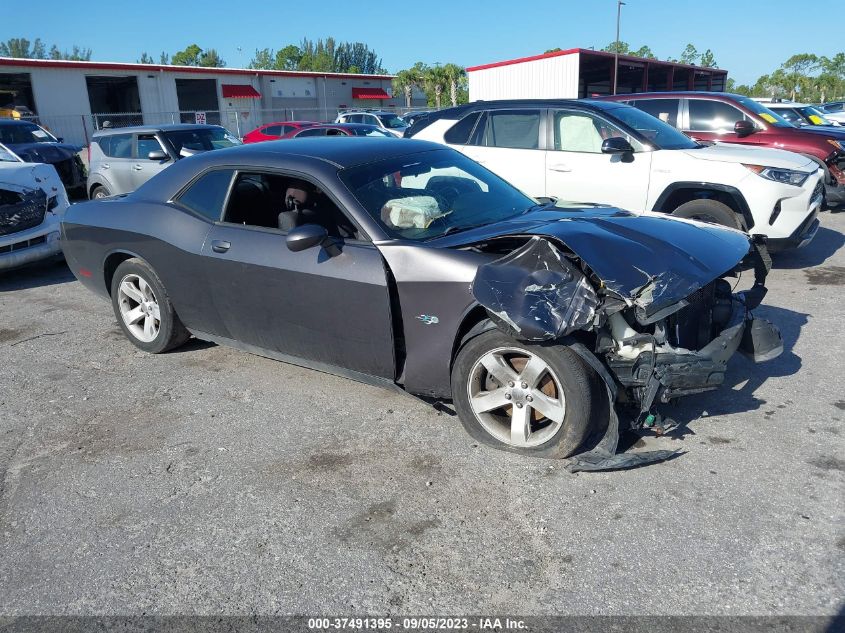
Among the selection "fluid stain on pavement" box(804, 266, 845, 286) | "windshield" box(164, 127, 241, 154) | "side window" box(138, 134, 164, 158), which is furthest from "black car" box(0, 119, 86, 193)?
"fluid stain on pavement" box(804, 266, 845, 286)

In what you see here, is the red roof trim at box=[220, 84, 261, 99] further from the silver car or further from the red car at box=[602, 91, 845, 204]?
the red car at box=[602, 91, 845, 204]

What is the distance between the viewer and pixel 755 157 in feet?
23.2

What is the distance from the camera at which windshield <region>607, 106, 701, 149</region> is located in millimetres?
7250

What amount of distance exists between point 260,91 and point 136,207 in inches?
1688

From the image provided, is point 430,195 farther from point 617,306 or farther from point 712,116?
point 712,116

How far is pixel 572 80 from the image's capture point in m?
31.1

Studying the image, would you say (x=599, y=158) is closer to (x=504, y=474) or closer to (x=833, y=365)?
(x=833, y=365)

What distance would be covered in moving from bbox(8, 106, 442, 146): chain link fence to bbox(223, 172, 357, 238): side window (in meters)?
20.6

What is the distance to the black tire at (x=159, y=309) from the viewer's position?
16.5 ft

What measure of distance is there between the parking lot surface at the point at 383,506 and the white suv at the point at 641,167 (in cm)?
246

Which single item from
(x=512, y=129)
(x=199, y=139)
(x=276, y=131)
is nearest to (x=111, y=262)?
(x=512, y=129)

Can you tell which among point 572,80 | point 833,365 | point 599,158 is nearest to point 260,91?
point 572,80

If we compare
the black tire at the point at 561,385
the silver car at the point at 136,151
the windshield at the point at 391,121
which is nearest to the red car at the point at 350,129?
the silver car at the point at 136,151

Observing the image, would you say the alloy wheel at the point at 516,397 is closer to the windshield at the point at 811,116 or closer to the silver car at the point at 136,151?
the silver car at the point at 136,151
